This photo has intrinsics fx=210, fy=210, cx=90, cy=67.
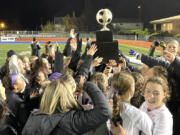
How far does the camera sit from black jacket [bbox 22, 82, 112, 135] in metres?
1.84

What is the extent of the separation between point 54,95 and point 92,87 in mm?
378

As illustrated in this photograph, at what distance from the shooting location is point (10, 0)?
3147 inches

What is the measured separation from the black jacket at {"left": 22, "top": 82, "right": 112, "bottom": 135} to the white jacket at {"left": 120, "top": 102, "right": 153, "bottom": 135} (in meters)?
0.22

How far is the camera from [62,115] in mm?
1886

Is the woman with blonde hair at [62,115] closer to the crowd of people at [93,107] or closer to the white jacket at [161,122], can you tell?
the crowd of people at [93,107]

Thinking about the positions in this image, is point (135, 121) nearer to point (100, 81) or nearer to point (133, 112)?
point (133, 112)

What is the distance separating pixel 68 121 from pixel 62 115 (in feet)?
0.25

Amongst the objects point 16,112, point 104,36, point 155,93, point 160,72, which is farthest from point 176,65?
point 16,112

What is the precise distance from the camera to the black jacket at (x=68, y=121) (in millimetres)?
1840

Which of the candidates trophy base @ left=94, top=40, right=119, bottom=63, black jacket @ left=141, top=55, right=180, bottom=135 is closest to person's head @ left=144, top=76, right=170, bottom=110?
black jacket @ left=141, top=55, right=180, bottom=135

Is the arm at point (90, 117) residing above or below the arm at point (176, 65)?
below

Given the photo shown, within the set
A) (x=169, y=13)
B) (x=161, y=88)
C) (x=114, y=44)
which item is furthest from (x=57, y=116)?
(x=169, y=13)

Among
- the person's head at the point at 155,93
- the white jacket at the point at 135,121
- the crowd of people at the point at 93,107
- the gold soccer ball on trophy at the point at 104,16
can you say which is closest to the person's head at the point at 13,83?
the crowd of people at the point at 93,107

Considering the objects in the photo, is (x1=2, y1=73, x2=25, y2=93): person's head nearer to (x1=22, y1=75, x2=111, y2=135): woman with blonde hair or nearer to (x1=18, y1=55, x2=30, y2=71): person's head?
(x1=22, y1=75, x2=111, y2=135): woman with blonde hair
